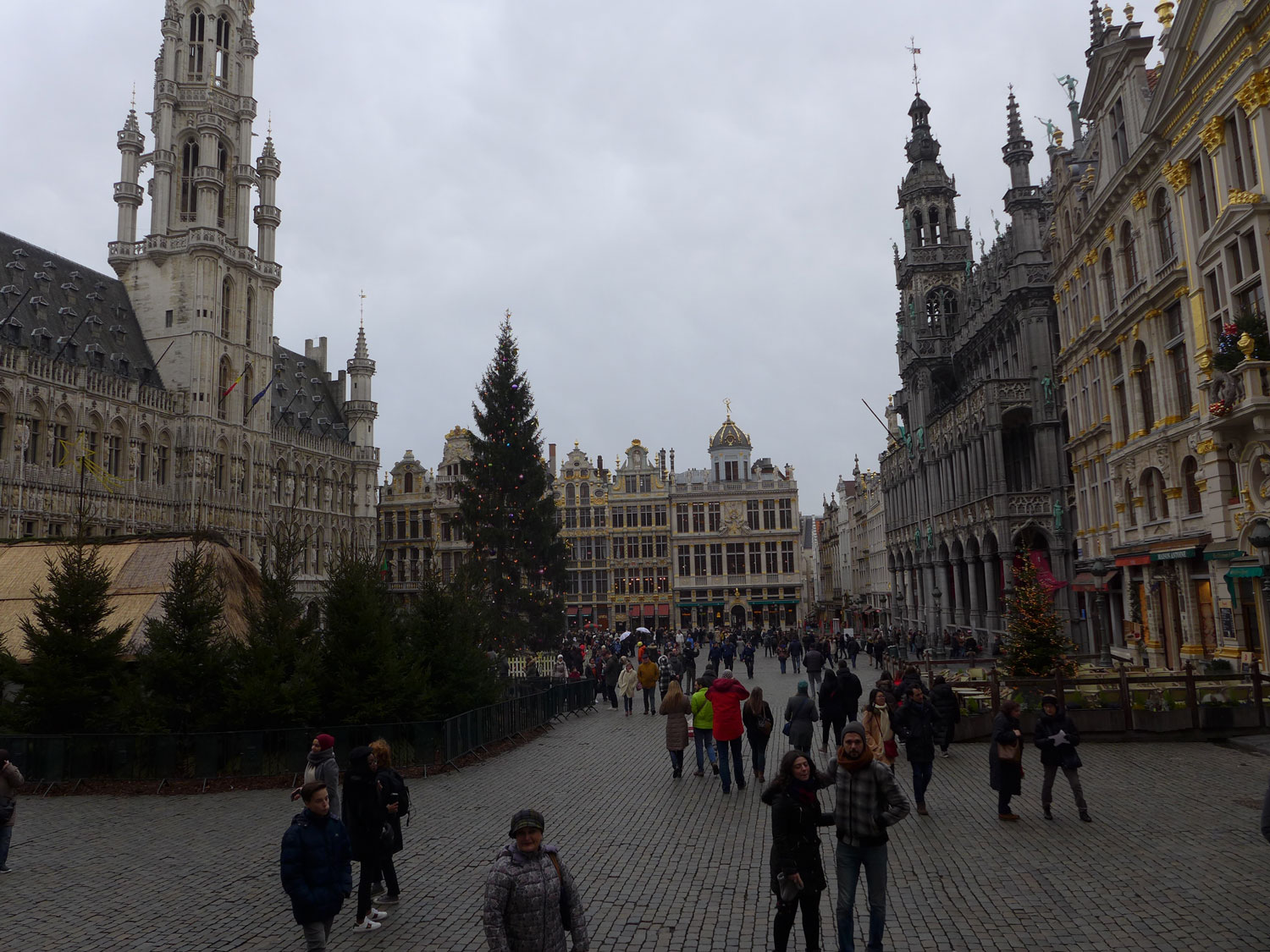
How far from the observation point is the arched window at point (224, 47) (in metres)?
59.0

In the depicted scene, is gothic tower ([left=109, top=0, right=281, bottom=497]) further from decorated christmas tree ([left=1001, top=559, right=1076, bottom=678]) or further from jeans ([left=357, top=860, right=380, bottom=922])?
jeans ([left=357, top=860, right=380, bottom=922])

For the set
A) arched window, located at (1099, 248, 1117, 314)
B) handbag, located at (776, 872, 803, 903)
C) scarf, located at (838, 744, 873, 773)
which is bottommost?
handbag, located at (776, 872, 803, 903)

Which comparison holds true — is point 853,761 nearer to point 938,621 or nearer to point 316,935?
point 316,935

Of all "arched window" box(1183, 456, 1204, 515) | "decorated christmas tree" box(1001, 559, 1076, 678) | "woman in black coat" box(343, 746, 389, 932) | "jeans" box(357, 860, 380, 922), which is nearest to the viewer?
"jeans" box(357, 860, 380, 922)

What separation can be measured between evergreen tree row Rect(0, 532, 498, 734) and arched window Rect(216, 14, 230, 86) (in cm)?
5389

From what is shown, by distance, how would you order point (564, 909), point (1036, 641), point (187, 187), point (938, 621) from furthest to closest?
point (187, 187) → point (938, 621) → point (1036, 641) → point (564, 909)

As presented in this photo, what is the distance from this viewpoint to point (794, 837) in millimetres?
6199

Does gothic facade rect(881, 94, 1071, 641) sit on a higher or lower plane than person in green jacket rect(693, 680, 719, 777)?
higher

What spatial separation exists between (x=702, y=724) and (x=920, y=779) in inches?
139

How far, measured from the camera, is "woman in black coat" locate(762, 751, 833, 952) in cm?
614

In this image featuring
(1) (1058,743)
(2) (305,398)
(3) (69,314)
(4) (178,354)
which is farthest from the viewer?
(2) (305,398)

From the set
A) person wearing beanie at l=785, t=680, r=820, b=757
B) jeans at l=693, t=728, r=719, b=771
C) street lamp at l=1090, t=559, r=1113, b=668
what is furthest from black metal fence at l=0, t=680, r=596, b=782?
street lamp at l=1090, t=559, r=1113, b=668

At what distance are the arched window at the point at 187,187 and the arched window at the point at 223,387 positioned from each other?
976cm

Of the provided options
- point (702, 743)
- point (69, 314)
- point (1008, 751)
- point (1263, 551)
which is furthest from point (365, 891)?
point (69, 314)
